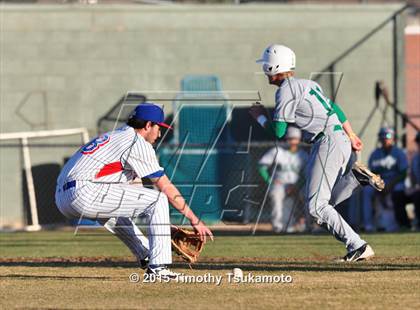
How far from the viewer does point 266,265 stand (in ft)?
36.5

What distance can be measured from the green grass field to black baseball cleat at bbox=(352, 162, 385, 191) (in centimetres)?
86

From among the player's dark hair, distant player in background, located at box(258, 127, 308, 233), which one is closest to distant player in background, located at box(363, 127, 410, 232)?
distant player in background, located at box(258, 127, 308, 233)

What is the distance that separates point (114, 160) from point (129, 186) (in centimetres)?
33

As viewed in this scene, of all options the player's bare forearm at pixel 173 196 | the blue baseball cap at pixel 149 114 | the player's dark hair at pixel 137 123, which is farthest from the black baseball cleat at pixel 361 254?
the player's dark hair at pixel 137 123

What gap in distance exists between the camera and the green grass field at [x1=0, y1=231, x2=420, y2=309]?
26.4 feet

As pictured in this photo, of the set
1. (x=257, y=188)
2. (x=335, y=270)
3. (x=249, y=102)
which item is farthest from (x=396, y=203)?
(x=335, y=270)

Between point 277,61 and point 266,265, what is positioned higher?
point 277,61

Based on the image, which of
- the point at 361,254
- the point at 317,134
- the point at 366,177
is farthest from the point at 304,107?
the point at 361,254

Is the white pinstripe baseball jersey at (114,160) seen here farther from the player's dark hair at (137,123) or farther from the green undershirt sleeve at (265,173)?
the green undershirt sleeve at (265,173)

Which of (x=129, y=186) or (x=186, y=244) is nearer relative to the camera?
(x=129, y=186)

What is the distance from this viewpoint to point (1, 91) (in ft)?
69.4

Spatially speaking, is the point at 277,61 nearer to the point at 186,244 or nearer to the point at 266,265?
the point at 186,244

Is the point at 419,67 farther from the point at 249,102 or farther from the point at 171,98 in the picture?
the point at 171,98

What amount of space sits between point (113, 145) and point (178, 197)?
0.78 metres
